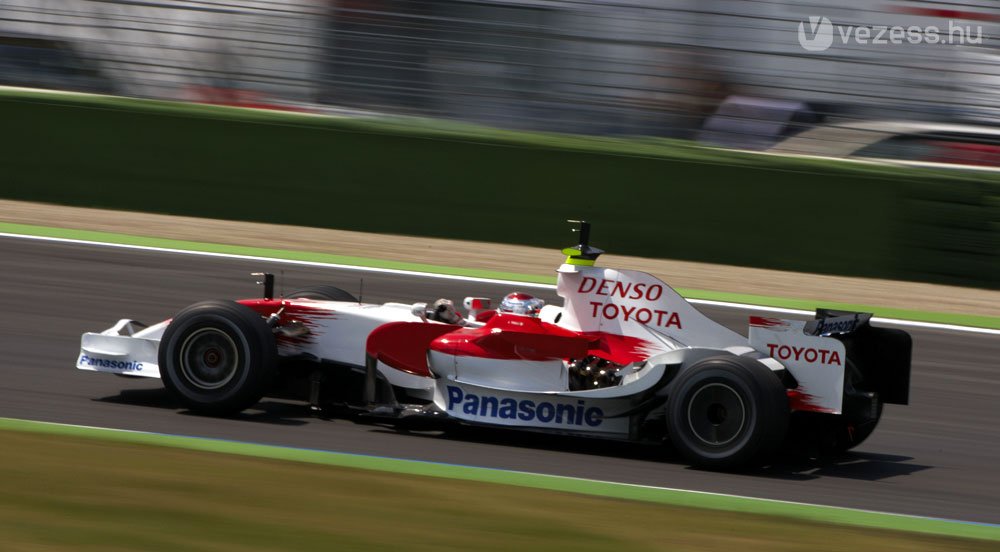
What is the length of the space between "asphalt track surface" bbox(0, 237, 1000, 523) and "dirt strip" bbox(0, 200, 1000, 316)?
1.91m

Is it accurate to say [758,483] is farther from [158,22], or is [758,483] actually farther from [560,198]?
[158,22]

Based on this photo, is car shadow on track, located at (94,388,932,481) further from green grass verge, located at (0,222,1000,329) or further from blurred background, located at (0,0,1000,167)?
blurred background, located at (0,0,1000,167)

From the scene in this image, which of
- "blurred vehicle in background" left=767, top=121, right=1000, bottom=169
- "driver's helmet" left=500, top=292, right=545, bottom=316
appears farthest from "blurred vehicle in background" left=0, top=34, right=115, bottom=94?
"driver's helmet" left=500, top=292, right=545, bottom=316

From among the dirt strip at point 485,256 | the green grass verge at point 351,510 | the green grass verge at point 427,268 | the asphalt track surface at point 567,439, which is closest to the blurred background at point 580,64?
the dirt strip at point 485,256

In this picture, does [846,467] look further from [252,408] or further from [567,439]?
[252,408]

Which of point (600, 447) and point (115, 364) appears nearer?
point (600, 447)

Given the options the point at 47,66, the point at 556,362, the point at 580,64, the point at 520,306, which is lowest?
the point at 556,362

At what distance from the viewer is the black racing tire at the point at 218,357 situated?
6578 millimetres

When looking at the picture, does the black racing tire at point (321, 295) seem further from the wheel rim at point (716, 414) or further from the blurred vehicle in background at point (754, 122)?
the blurred vehicle in background at point (754, 122)

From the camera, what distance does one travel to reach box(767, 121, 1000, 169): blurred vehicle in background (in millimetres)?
13547

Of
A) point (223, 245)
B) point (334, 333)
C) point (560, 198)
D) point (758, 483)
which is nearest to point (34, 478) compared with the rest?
point (334, 333)

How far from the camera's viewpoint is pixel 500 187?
13.8 metres
